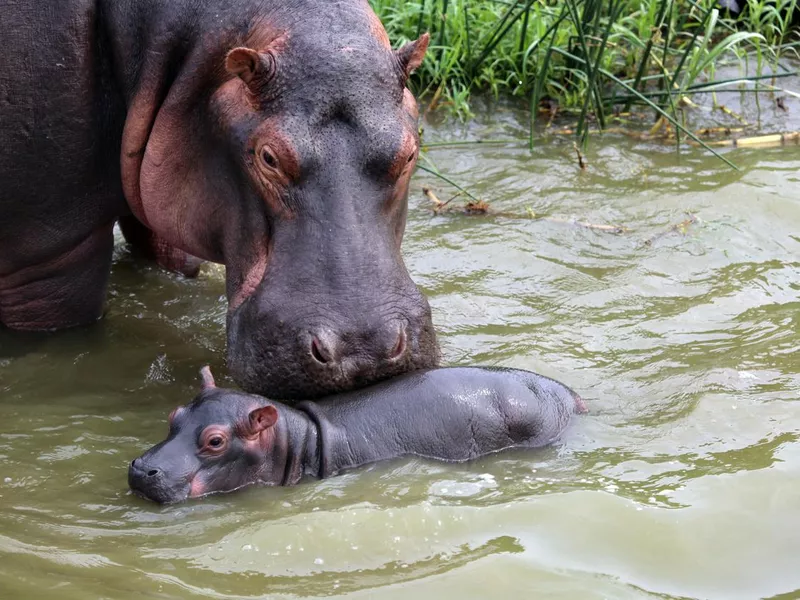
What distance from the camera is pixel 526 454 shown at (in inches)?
147

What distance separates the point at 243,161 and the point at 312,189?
0.98 feet

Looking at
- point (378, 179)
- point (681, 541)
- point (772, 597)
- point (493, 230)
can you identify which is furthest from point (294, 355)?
point (493, 230)

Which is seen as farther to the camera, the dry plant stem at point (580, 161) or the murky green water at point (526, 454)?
the dry plant stem at point (580, 161)

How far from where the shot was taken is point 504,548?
9.96ft

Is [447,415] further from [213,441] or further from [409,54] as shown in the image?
[409,54]

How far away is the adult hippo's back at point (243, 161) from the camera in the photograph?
11.6 ft

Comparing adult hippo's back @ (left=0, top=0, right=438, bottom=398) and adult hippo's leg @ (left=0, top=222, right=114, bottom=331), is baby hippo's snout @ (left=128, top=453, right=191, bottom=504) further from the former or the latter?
adult hippo's leg @ (left=0, top=222, right=114, bottom=331)

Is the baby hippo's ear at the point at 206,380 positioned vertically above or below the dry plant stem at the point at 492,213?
above

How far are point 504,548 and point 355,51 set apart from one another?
158cm

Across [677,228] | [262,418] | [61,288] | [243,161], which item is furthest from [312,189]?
[677,228]

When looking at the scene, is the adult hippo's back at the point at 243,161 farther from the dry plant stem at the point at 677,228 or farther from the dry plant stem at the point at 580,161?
the dry plant stem at the point at 580,161

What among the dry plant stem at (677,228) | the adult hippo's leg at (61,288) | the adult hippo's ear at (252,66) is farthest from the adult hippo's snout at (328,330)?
the dry plant stem at (677,228)

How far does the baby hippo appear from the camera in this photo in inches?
136

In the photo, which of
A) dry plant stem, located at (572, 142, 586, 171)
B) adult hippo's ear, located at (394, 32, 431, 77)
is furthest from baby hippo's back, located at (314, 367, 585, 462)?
dry plant stem, located at (572, 142, 586, 171)
